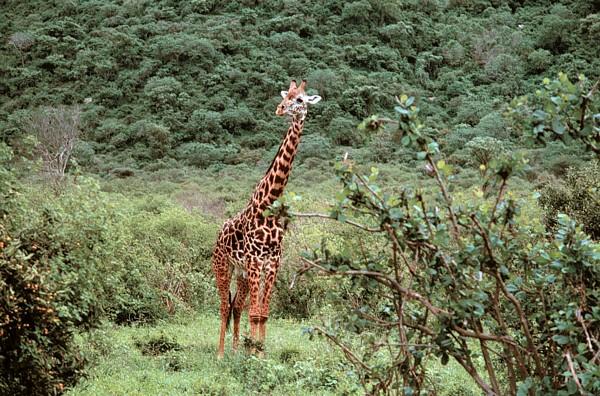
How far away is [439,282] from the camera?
4.07 m

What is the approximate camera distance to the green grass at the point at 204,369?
27.0 feet

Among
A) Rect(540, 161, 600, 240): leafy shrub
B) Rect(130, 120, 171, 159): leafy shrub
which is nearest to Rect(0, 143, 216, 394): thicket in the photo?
Rect(540, 161, 600, 240): leafy shrub

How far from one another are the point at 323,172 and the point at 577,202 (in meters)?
21.9

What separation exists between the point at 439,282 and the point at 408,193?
0.50 meters

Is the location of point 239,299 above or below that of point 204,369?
above

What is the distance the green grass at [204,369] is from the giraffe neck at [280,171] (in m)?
1.85

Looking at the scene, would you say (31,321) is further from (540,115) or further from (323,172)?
(323,172)

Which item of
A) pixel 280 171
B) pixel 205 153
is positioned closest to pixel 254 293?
pixel 280 171

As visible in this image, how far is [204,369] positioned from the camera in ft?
30.5

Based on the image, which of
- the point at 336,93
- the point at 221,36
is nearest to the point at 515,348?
the point at 336,93

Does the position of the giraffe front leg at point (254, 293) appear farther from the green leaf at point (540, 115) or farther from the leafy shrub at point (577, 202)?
the green leaf at point (540, 115)

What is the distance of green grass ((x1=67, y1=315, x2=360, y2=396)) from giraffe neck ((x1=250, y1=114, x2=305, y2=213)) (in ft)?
6.05

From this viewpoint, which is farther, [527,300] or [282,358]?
[282,358]

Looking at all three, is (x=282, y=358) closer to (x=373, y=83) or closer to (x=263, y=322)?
(x=263, y=322)
